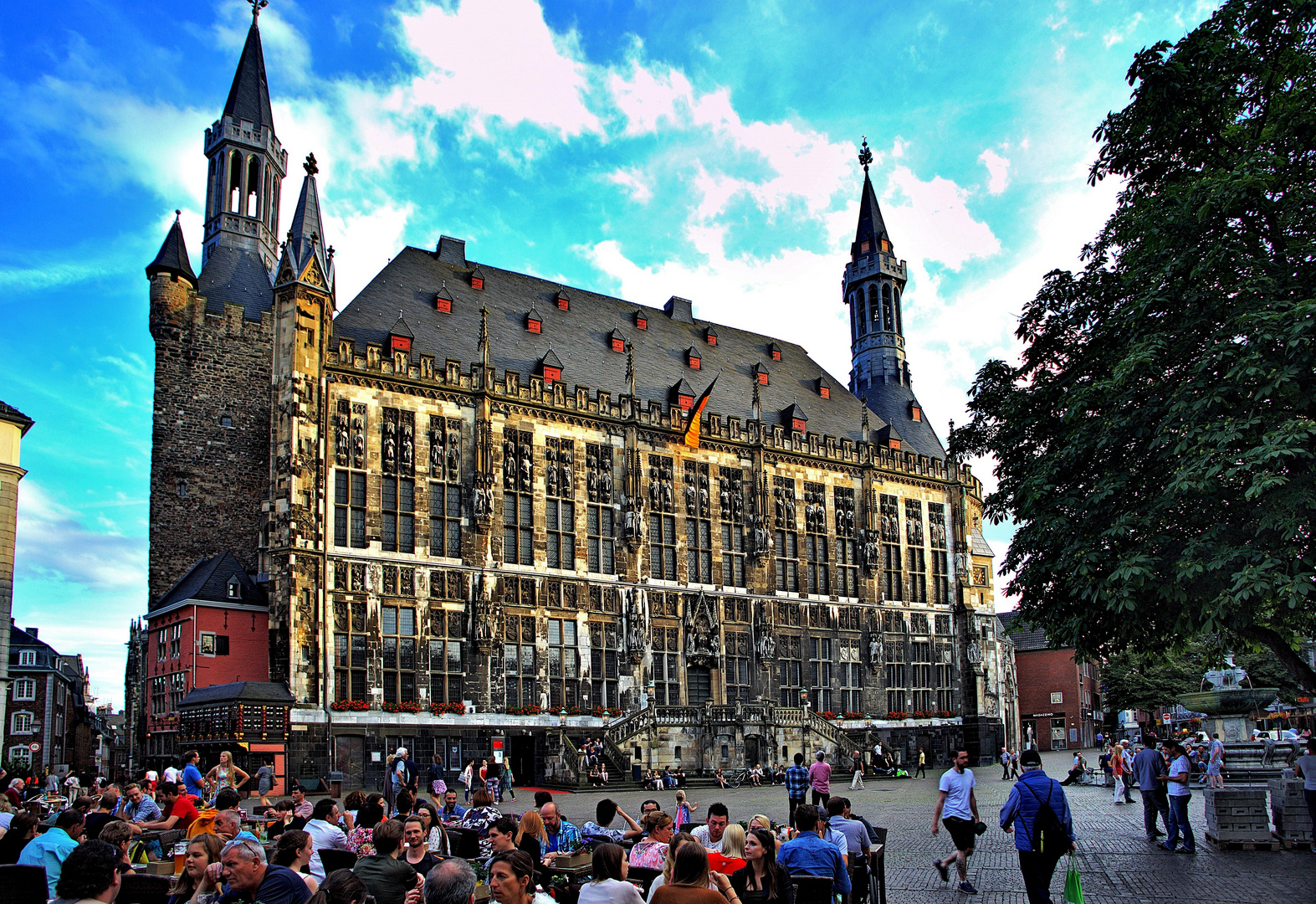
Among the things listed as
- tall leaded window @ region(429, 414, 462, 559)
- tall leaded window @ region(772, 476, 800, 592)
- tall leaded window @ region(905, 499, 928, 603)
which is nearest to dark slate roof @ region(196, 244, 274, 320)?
tall leaded window @ region(429, 414, 462, 559)

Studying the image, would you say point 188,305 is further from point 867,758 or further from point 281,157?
point 867,758

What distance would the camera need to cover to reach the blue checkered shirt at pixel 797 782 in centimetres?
1973

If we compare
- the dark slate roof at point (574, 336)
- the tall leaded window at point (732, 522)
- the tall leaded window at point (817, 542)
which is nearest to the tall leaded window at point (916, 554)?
the dark slate roof at point (574, 336)

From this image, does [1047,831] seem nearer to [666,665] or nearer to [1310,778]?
Answer: [1310,778]

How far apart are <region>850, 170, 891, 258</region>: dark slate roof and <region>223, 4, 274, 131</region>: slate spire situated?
32145 mm

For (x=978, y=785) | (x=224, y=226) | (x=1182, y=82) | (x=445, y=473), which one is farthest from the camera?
(x=224, y=226)

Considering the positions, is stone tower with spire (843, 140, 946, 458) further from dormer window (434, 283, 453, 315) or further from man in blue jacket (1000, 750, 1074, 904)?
man in blue jacket (1000, 750, 1074, 904)

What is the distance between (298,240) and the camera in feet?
126

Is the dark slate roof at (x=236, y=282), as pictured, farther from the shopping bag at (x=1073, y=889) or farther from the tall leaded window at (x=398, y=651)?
the shopping bag at (x=1073, y=889)

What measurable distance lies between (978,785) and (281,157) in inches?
1438

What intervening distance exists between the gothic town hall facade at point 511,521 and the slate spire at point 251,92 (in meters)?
0.17

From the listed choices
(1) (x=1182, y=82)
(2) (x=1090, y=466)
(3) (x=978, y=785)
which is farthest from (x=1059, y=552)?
(3) (x=978, y=785)

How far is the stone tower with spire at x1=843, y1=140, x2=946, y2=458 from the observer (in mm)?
56625

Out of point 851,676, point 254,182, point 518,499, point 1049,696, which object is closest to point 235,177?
point 254,182
